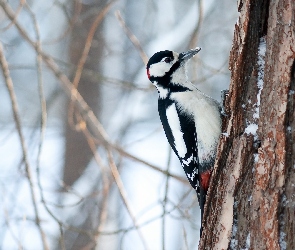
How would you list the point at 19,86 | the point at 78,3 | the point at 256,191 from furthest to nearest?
the point at 19,86 < the point at 78,3 < the point at 256,191

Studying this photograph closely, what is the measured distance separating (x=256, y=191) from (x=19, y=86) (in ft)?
22.9

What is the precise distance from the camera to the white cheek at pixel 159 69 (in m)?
3.19

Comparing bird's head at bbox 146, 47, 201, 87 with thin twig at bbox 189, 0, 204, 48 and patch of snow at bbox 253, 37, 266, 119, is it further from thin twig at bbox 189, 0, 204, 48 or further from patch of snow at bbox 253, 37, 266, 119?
patch of snow at bbox 253, 37, 266, 119

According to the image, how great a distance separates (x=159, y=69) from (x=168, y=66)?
0.07 m

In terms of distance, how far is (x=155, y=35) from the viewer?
7.31 metres

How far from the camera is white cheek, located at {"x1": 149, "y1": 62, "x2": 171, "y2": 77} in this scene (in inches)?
126

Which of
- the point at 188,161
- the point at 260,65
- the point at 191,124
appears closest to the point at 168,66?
the point at 191,124

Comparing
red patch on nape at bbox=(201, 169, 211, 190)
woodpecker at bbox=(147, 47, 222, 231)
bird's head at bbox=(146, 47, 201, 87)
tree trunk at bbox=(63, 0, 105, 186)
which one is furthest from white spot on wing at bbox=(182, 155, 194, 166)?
tree trunk at bbox=(63, 0, 105, 186)

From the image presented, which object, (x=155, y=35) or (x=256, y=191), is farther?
(x=155, y=35)

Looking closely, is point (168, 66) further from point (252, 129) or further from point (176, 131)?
point (252, 129)

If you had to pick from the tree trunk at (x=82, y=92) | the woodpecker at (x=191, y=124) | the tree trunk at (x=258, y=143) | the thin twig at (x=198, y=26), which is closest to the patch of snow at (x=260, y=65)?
the tree trunk at (x=258, y=143)

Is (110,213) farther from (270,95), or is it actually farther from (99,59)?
(270,95)

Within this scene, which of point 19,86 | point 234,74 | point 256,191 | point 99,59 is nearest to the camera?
point 256,191

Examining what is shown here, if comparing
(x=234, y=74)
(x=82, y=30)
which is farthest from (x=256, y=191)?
(x=82, y=30)
